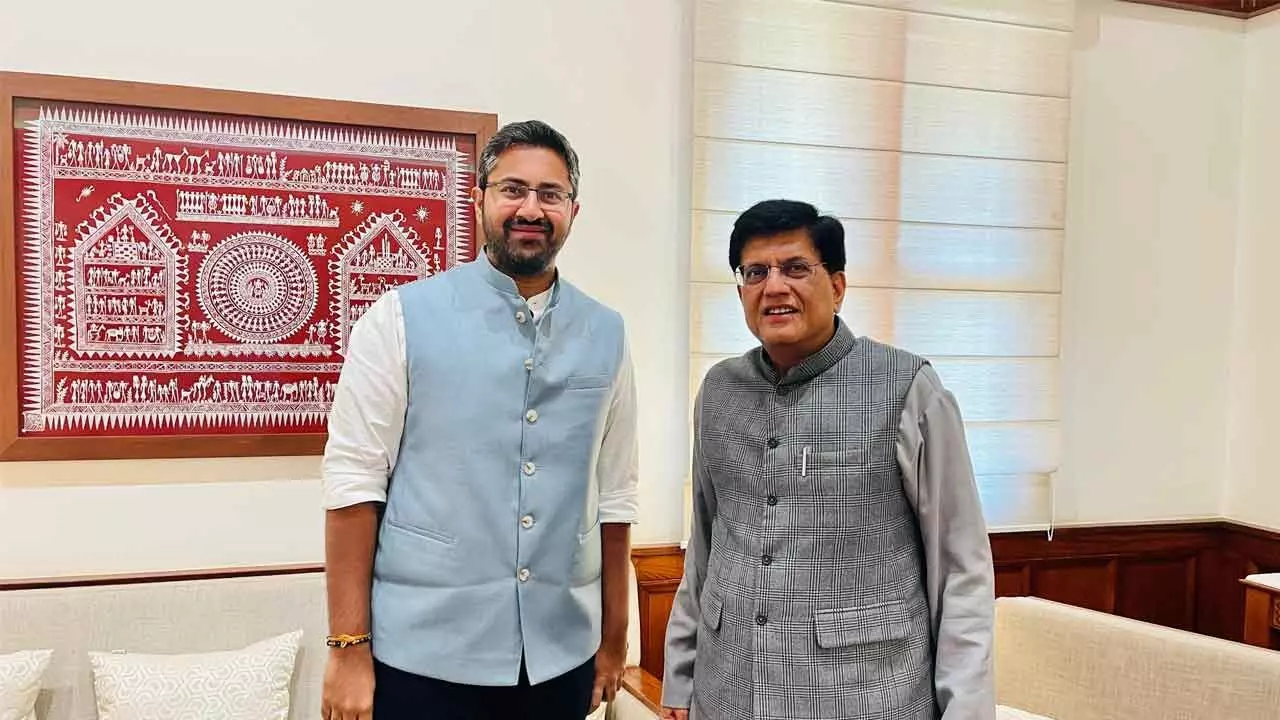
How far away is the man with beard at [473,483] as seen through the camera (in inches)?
59.9

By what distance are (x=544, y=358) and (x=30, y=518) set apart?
5.03 feet

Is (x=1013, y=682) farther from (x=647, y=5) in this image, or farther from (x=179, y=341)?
(x=179, y=341)

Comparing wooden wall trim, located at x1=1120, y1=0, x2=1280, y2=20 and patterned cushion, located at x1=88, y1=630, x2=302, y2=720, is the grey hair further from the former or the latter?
wooden wall trim, located at x1=1120, y1=0, x2=1280, y2=20

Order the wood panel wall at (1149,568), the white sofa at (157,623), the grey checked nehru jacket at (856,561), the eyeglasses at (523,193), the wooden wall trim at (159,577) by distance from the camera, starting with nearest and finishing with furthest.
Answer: the grey checked nehru jacket at (856,561) < the eyeglasses at (523,193) < the white sofa at (157,623) < the wooden wall trim at (159,577) < the wood panel wall at (1149,568)

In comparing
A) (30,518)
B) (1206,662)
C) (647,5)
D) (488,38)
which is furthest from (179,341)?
(1206,662)

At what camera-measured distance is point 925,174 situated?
293cm

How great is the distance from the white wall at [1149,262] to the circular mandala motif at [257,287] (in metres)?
2.34

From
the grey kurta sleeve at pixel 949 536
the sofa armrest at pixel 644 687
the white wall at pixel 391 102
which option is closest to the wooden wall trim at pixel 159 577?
the white wall at pixel 391 102

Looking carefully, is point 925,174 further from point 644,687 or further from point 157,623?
point 157,623

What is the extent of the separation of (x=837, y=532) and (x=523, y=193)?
0.72 meters

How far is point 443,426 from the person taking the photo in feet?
5.07

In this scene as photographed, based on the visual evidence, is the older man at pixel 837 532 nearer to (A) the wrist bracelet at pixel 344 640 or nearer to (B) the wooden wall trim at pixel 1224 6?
(A) the wrist bracelet at pixel 344 640

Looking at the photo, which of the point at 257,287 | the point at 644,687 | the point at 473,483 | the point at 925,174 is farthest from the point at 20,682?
the point at 925,174

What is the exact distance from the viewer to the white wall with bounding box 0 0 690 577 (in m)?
2.34
